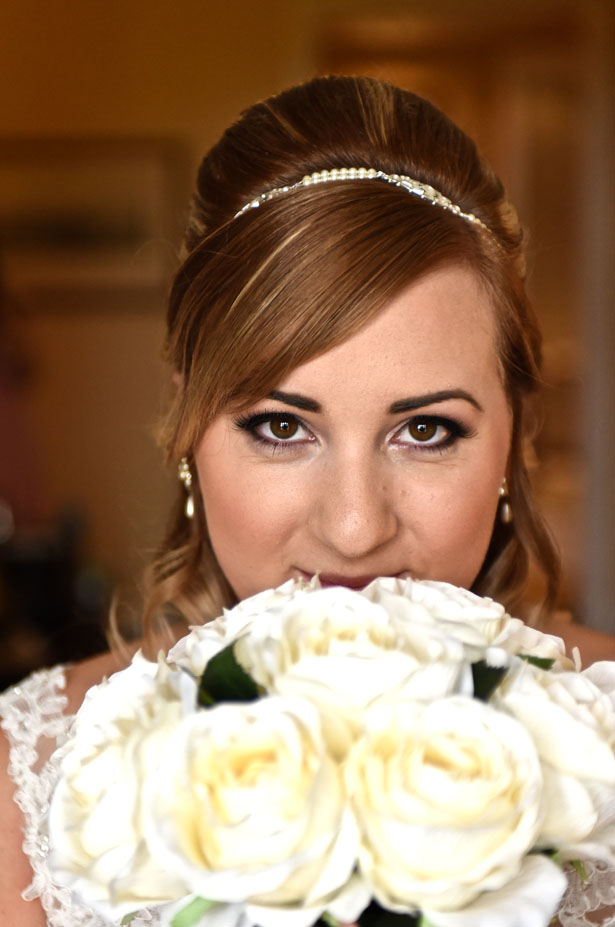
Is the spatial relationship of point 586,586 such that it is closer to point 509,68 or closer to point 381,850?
point 509,68

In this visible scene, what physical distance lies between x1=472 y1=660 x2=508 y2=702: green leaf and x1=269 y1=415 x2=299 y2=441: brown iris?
721 millimetres

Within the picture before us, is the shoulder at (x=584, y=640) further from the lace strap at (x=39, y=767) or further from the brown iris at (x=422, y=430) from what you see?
the lace strap at (x=39, y=767)

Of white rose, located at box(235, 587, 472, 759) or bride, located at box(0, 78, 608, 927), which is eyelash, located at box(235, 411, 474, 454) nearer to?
bride, located at box(0, 78, 608, 927)

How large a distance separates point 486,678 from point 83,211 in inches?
181

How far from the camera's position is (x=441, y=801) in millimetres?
734

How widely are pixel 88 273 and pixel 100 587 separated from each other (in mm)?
1652

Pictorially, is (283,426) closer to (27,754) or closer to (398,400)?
(398,400)

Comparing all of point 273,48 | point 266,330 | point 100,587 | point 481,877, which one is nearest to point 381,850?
point 481,877

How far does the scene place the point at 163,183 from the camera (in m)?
5.02

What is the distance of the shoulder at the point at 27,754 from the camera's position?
1.49m

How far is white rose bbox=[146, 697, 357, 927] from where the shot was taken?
0.71 metres

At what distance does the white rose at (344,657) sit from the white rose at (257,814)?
0.03m

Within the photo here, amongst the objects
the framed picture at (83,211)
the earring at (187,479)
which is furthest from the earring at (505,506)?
the framed picture at (83,211)

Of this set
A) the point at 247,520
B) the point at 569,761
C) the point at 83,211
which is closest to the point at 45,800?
the point at 247,520
